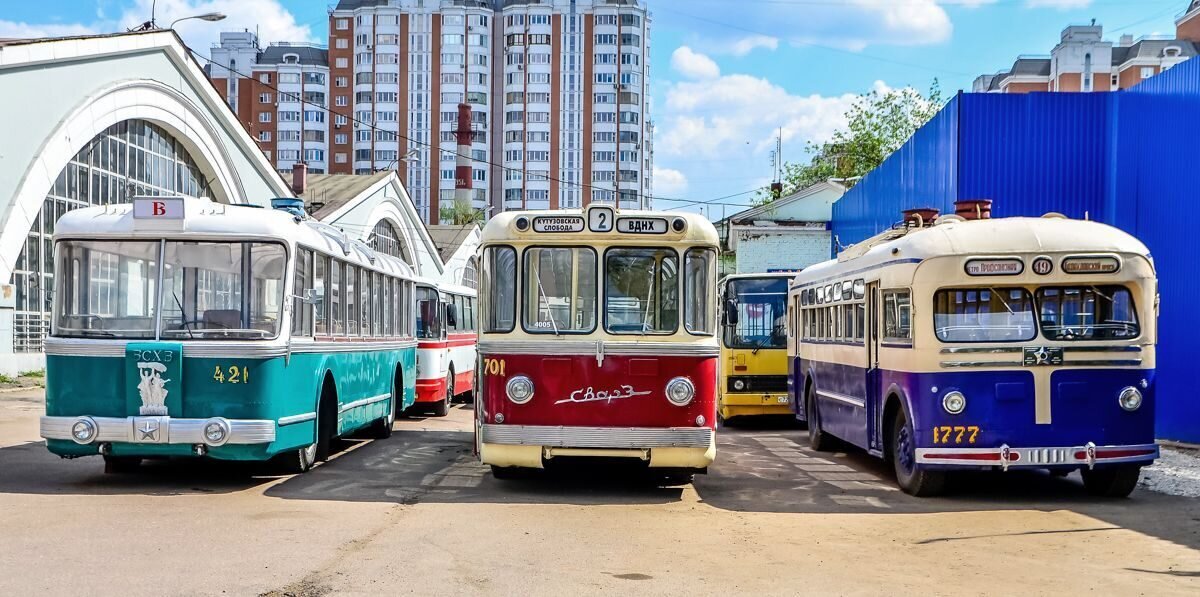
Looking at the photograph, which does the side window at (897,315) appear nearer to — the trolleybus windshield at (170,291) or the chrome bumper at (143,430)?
the trolleybus windshield at (170,291)

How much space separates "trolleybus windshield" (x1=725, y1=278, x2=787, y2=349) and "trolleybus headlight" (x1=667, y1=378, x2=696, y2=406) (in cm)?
1001

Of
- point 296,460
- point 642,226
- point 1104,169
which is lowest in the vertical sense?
point 296,460

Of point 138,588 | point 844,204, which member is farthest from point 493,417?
point 844,204

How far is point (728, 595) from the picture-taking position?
7477 mm

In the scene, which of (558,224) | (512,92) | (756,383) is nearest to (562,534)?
(558,224)

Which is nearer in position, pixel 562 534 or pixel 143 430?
pixel 562 534

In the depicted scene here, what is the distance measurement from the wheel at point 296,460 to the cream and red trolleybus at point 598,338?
2.12m

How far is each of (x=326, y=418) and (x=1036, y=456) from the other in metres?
7.56

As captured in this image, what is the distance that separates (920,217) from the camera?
14031 mm

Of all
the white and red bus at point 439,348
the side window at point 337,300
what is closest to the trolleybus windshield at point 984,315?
the side window at point 337,300

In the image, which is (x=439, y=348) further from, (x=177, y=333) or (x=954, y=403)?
(x=954, y=403)

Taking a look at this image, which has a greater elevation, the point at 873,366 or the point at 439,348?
the point at 873,366

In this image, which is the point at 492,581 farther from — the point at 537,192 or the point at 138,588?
the point at 537,192

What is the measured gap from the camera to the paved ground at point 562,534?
25.5ft
